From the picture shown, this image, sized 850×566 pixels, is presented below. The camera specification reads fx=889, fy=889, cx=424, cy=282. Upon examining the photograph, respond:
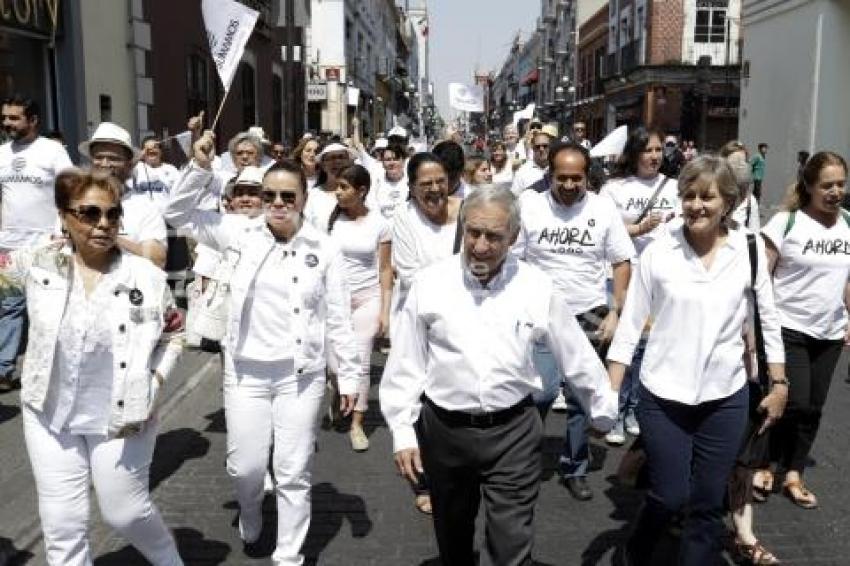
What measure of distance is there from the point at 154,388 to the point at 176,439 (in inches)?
109

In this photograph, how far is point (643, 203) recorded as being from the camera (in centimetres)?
667

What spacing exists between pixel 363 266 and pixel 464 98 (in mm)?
23412

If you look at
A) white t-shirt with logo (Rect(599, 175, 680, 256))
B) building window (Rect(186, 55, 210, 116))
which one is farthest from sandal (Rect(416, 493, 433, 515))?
building window (Rect(186, 55, 210, 116))

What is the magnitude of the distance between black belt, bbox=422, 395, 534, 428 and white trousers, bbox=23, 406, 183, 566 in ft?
3.73

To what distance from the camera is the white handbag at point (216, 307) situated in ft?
14.1

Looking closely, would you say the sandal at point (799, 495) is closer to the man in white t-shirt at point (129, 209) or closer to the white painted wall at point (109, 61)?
the man in white t-shirt at point (129, 209)

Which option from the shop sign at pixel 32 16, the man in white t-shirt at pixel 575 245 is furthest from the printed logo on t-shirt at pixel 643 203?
the shop sign at pixel 32 16

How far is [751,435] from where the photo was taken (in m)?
3.93

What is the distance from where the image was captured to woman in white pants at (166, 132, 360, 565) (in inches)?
156

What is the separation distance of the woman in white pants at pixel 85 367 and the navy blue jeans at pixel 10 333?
151 inches

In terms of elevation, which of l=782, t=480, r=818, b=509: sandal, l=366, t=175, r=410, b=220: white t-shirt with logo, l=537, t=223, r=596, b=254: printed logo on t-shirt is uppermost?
l=366, t=175, r=410, b=220: white t-shirt with logo

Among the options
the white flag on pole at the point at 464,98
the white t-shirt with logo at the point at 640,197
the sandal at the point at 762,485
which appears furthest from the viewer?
the white flag on pole at the point at 464,98

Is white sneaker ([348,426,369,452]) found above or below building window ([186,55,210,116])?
below

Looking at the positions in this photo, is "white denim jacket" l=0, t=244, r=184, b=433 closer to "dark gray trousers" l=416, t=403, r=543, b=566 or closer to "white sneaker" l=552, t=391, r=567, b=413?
"dark gray trousers" l=416, t=403, r=543, b=566
